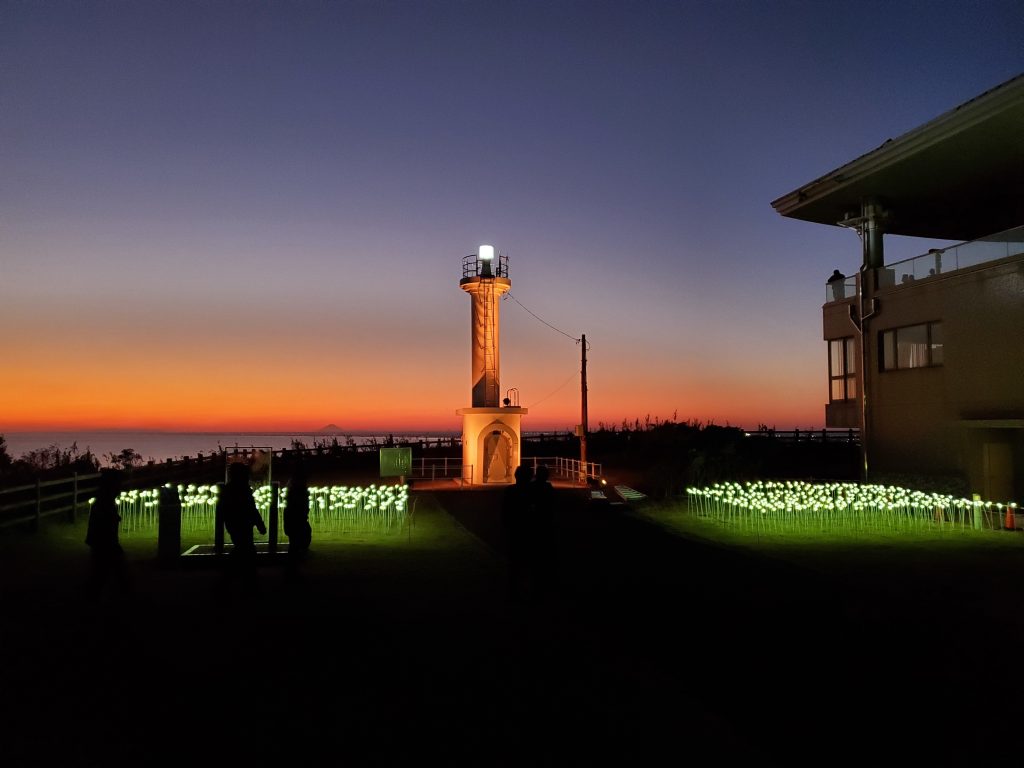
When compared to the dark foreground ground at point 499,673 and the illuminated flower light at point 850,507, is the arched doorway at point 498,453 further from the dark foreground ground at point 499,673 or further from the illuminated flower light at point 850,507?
the dark foreground ground at point 499,673

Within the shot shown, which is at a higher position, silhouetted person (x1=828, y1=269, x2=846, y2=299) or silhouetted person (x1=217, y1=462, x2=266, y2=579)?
silhouetted person (x1=828, y1=269, x2=846, y2=299)

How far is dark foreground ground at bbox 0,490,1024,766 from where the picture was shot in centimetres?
488

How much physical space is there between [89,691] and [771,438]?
130ft

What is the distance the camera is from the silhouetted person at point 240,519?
927 cm

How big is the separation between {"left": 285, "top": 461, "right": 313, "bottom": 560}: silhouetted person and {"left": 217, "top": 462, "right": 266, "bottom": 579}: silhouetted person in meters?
0.78

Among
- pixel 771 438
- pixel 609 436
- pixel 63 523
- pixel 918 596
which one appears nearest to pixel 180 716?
pixel 918 596

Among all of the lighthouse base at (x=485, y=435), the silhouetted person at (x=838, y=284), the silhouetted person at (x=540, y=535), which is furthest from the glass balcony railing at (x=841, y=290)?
the silhouetted person at (x=540, y=535)

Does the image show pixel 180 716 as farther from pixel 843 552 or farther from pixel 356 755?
pixel 843 552

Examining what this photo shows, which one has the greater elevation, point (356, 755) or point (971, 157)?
point (971, 157)

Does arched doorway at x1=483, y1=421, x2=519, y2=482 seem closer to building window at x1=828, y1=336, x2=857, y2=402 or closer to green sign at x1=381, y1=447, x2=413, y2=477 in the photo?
green sign at x1=381, y1=447, x2=413, y2=477

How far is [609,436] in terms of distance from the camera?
51719 mm

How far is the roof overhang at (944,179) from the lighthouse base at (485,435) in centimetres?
1144

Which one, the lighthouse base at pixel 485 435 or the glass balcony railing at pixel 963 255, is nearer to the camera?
the glass balcony railing at pixel 963 255

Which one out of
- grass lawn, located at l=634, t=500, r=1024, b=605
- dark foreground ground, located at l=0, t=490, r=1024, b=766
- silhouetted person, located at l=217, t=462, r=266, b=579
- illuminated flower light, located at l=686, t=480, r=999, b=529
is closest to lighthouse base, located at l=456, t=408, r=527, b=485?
grass lawn, located at l=634, t=500, r=1024, b=605
